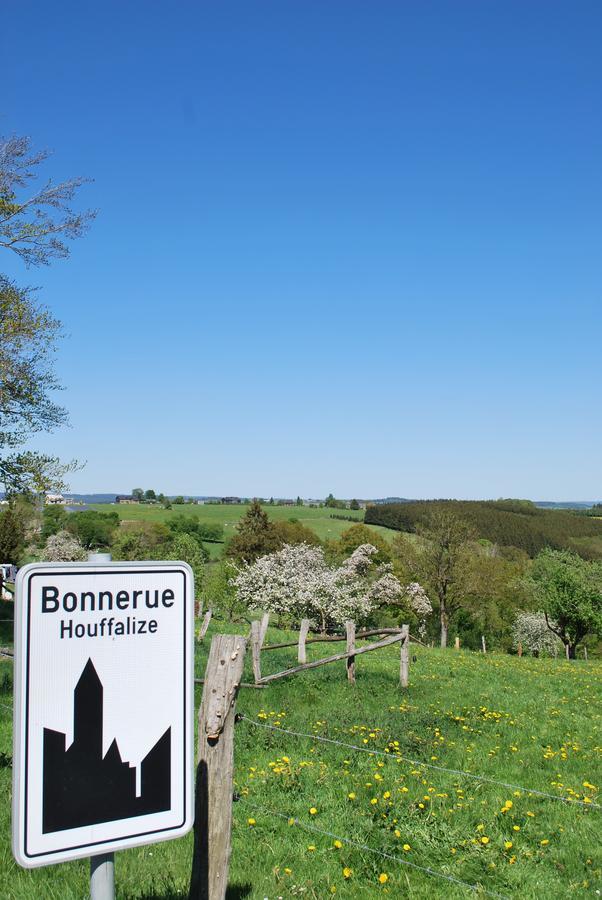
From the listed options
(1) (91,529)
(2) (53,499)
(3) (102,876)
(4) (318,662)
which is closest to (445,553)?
→ (2) (53,499)

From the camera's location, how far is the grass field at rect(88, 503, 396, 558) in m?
124

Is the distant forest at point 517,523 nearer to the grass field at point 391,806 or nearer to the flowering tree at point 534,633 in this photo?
the flowering tree at point 534,633

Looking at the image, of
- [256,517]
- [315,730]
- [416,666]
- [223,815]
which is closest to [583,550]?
[256,517]

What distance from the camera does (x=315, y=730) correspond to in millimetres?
11625

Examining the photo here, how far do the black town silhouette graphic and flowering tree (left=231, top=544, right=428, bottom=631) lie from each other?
159 ft

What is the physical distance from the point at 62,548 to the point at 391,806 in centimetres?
6623

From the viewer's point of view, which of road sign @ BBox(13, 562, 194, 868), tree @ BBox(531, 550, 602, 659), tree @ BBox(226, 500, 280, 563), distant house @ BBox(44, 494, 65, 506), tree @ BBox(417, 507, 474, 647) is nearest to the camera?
road sign @ BBox(13, 562, 194, 868)

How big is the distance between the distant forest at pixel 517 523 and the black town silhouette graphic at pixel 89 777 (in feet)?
327

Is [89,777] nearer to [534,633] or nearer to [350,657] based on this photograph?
[350,657]

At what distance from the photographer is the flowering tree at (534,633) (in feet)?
208

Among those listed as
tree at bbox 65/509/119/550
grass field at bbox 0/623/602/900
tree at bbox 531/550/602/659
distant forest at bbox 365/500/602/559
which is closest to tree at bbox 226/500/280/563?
tree at bbox 65/509/119/550

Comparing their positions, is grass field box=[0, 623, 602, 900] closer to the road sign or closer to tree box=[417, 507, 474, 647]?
the road sign

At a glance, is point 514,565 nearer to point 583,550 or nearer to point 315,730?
point 583,550

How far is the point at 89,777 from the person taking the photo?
8.20ft
